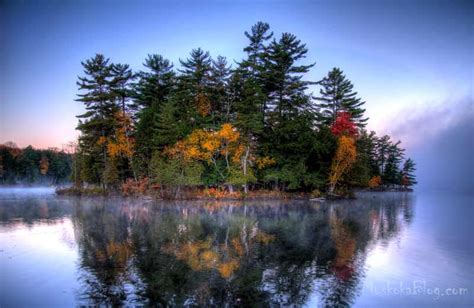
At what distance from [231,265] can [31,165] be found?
82880mm

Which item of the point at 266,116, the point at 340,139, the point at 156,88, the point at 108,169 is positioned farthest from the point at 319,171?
the point at 108,169

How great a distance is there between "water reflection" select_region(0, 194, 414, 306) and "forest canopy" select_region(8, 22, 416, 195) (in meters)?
16.5

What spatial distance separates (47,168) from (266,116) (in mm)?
67274

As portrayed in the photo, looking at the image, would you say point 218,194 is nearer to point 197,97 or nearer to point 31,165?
point 197,97

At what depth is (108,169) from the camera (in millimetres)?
37750

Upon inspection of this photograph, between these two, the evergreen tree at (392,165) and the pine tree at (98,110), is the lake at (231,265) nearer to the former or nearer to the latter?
the pine tree at (98,110)

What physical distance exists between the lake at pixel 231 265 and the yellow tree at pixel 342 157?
18.2 meters

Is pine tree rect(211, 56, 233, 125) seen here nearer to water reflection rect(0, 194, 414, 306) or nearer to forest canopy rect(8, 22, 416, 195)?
forest canopy rect(8, 22, 416, 195)

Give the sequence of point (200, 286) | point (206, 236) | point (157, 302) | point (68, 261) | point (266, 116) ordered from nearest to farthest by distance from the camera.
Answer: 1. point (157, 302)
2. point (200, 286)
3. point (68, 261)
4. point (206, 236)
5. point (266, 116)

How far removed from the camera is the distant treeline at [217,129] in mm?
33375

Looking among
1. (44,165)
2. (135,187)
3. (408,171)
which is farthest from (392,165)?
(44,165)

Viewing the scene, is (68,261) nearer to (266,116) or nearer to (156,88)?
(266,116)

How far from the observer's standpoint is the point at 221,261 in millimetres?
9688

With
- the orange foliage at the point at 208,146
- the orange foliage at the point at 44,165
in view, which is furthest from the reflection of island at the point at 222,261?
the orange foliage at the point at 44,165
